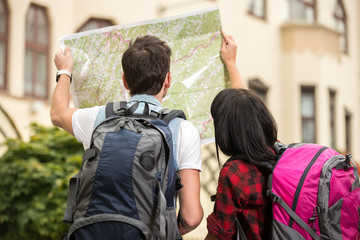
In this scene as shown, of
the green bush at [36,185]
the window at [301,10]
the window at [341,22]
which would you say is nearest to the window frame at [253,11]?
Answer: the window at [301,10]

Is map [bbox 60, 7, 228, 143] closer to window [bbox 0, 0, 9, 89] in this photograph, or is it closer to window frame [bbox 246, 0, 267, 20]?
window [bbox 0, 0, 9, 89]

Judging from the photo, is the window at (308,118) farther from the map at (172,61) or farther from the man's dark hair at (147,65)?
the man's dark hair at (147,65)

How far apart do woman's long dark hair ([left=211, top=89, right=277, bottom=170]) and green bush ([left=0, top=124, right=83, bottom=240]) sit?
14.2 ft

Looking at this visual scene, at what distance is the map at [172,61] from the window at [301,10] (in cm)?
1472

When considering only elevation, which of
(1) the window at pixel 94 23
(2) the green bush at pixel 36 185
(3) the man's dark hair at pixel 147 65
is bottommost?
(2) the green bush at pixel 36 185

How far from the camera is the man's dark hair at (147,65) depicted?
8.95 ft

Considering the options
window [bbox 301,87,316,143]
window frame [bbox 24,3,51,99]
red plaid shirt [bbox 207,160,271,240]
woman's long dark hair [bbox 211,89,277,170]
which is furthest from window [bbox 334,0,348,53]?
red plaid shirt [bbox 207,160,271,240]

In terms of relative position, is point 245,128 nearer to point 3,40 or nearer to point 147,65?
point 147,65

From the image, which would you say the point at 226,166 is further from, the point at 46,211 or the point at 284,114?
the point at 284,114

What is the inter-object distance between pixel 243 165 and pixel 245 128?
169mm

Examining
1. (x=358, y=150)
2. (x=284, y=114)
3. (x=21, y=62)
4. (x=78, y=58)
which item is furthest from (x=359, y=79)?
(x=78, y=58)

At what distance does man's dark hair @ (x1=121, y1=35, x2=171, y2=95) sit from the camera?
273 cm

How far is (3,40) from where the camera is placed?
11.0 metres

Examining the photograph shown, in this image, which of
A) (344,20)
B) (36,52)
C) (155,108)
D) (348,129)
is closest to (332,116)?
(348,129)
